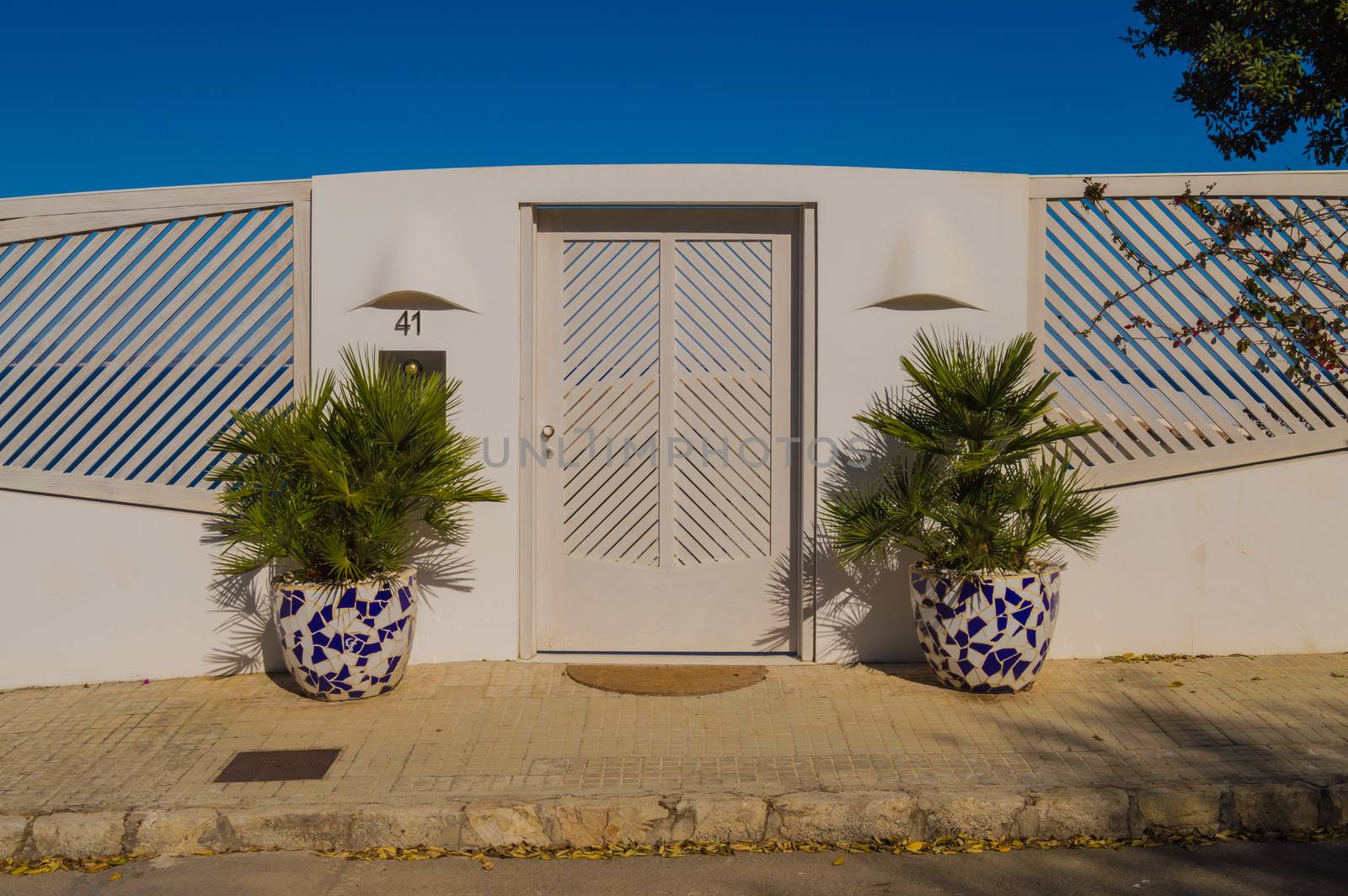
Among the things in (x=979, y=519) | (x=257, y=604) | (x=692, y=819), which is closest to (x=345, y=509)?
(x=257, y=604)

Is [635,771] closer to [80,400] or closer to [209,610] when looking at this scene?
[209,610]

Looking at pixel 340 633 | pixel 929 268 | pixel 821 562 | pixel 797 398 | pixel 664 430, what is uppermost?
pixel 929 268

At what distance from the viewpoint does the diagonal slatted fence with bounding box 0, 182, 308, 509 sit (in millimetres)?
6027

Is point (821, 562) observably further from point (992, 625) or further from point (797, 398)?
point (992, 625)

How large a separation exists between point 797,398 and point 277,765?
130 inches

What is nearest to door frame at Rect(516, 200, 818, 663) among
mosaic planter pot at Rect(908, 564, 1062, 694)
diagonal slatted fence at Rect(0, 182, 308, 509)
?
mosaic planter pot at Rect(908, 564, 1062, 694)

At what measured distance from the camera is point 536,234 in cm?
620

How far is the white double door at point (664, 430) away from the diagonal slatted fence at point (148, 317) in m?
1.48

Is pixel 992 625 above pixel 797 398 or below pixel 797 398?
below

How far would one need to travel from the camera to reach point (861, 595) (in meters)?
6.11

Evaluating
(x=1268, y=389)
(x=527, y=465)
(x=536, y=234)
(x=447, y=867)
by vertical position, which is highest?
(x=536, y=234)

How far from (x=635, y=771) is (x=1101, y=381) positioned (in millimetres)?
3527

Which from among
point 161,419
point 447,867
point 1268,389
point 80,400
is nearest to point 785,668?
point 447,867

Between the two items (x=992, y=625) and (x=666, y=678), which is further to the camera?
(x=666, y=678)
